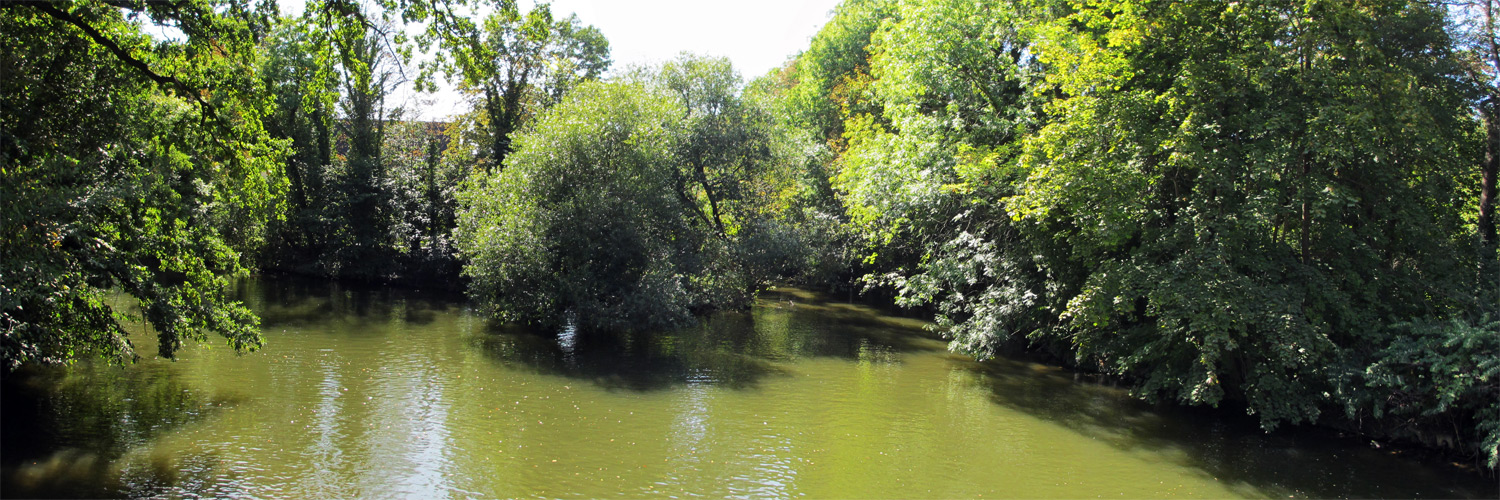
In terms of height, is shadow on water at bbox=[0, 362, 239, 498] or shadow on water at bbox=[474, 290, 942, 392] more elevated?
shadow on water at bbox=[474, 290, 942, 392]

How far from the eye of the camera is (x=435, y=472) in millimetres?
10438

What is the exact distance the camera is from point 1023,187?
49.3 feet

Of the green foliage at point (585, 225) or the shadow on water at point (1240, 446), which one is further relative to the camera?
the green foliage at point (585, 225)

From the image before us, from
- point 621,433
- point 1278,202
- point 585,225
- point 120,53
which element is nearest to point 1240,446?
point 1278,202

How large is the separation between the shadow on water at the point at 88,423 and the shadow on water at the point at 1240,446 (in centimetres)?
1322

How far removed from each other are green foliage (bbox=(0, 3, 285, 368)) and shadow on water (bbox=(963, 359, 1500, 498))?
1316 cm

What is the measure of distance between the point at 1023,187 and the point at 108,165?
13.7 m

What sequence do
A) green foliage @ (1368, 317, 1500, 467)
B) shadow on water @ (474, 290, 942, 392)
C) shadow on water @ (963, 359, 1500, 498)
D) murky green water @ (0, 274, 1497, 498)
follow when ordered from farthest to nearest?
1. shadow on water @ (474, 290, 942, 392)
2. shadow on water @ (963, 359, 1500, 498)
3. green foliage @ (1368, 317, 1500, 467)
4. murky green water @ (0, 274, 1497, 498)

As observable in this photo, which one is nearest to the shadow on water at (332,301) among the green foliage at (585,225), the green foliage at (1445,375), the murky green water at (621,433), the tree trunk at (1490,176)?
the murky green water at (621,433)

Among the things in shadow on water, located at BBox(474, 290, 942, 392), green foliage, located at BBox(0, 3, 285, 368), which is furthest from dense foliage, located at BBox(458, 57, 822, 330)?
green foliage, located at BBox(0, 3, 285, 368)

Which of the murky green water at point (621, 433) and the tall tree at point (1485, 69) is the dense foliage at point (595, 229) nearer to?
the murky green water at point (621, 433)

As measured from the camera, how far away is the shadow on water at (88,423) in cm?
927

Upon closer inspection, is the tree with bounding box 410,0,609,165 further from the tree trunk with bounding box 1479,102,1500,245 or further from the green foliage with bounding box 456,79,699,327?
the tree trunk with bounding box 1479,102,1500,245

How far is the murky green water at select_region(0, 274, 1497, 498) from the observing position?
10.2 meters
